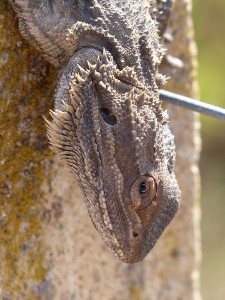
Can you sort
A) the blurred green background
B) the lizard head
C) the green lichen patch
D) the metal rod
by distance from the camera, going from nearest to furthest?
the lizard head, the green lichen patch, the metal rod, the blurred green background

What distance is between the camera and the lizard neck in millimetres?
2747

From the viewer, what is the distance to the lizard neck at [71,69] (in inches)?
108

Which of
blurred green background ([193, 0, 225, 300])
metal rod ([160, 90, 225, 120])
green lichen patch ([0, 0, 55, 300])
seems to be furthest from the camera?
blurred green background ([193, 0, 225, 300])

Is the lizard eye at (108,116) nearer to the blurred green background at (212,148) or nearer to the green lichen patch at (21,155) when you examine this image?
the green lichen patch at (21,155)

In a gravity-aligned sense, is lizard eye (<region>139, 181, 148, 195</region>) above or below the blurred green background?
above

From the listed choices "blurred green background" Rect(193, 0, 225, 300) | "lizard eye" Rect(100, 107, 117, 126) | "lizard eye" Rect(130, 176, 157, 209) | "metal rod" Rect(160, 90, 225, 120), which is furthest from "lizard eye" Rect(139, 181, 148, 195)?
"blurred green background" Rect(193, 0, 225, 300)

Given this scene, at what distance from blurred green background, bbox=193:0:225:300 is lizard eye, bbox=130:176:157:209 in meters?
4.93

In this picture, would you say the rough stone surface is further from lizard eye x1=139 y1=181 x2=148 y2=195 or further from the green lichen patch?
lizard eye x1=139 y1=181 x2=148 y2=195

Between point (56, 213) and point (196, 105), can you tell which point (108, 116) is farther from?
point (56, 213)

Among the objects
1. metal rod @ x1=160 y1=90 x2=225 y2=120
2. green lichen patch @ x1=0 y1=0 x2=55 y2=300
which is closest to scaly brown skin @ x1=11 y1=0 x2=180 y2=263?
green lichen patch @ x1=0 y1=0 x2=55 y2=300

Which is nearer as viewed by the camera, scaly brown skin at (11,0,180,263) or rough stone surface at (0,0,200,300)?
scaly brown skin at (11,0,180,263)

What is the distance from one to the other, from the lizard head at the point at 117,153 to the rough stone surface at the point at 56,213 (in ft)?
0.88

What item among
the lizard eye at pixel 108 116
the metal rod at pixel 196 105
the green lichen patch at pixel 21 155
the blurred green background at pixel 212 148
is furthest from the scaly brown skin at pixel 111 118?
Answer: the blurred green background at pixel 212 148

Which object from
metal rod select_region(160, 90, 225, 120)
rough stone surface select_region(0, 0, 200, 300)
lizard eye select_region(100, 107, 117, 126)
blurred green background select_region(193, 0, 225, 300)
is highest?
lizard eye select_region(100, 107, 117, 126)
